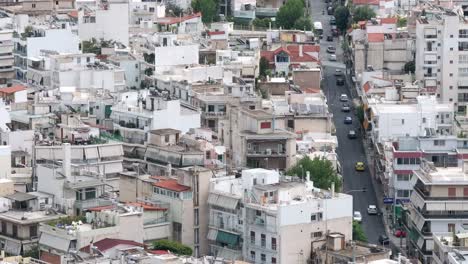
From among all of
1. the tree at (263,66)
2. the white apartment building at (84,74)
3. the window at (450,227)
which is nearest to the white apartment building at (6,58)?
the white apartment building at (84,74)

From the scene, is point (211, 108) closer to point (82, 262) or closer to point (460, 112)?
point (460, 112)

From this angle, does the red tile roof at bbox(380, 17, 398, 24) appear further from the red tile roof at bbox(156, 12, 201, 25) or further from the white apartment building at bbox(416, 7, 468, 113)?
the white apartment building at bbox(416, 7, 468, 113)

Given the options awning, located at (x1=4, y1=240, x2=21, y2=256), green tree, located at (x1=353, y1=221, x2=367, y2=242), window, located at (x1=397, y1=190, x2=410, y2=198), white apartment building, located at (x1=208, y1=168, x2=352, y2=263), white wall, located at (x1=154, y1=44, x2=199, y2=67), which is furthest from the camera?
white wall, located at (x1=154, y1=44, x2=199, y2=67)

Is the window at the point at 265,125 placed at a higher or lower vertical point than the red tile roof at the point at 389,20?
lower

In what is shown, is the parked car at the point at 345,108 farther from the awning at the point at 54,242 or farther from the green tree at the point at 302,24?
the awning at the point at 54,242

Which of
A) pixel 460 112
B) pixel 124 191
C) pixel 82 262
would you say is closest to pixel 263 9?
pixel 460 112

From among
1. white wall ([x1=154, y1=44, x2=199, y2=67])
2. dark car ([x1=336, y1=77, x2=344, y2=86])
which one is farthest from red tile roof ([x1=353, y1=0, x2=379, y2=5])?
white wall ([x1=154, y1=44, x2=199, y2=67])
